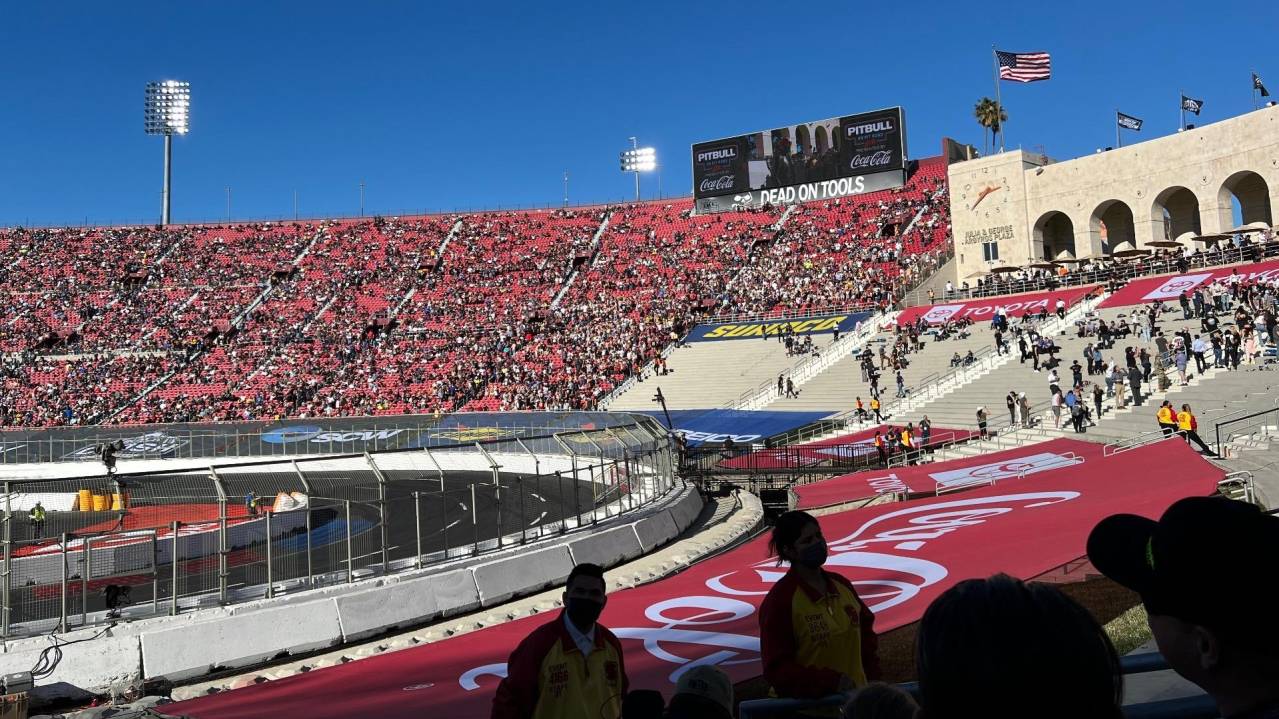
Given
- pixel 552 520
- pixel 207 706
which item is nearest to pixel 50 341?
pixel 552 520

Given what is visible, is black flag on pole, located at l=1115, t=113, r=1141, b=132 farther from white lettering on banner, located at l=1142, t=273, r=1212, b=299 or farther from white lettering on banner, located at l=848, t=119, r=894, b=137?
white lettering on banner, located at l=1142, t=273, r=1212, b=299

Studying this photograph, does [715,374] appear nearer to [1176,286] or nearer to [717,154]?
[1176,286]

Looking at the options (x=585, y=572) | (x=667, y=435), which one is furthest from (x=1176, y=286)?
(x=585, y=572)

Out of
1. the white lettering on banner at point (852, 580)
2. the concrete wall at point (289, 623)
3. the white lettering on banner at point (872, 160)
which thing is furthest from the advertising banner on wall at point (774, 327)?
Result: the concrete wall at point (289, 623)

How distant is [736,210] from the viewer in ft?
219

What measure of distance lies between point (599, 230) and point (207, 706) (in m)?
60.8

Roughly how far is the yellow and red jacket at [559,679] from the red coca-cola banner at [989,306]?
1446 inches

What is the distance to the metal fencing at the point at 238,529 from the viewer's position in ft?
34.2

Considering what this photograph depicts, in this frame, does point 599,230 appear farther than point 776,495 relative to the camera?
Yes

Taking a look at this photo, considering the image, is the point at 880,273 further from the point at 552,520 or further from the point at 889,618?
the point at 889,618

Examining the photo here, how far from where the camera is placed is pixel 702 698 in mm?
2859

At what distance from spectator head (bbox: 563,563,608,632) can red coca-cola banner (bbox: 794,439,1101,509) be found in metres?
15.5

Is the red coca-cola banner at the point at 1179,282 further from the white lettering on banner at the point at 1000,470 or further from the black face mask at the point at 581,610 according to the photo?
the black face mask at the point at 581,610

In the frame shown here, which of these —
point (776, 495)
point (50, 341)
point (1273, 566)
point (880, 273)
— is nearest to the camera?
point (1273, 566)
